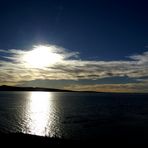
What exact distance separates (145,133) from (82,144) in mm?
26448

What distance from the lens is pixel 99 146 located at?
4244 centimetres

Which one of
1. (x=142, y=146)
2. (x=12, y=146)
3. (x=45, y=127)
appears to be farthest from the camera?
(x=45, y=127)

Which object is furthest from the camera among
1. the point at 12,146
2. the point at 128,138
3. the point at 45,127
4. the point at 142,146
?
the point at 45,127

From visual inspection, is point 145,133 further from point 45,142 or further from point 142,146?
point 45,142

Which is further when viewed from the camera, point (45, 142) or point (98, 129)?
point (98, 129)

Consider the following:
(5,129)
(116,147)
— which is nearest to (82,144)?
(116,147)

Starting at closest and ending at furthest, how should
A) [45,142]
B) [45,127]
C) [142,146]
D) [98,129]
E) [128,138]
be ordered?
[45,142] < [142,146] < [128,138] < [98,129] < [45,127]

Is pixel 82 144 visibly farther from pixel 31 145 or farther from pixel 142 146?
pixel 142 146

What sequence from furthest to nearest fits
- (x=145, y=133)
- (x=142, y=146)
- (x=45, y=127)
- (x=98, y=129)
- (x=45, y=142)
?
(x=45, y=127) < (x=98, y=129) < (x=145, y=133) < (x=142, y=146) < (x=45, y=142)

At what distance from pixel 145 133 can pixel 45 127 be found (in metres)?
33.1

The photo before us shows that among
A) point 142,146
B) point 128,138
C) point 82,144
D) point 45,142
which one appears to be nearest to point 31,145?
point 45,142

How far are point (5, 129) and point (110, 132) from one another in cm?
3233

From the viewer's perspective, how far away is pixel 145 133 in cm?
6153

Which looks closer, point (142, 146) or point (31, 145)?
point (31, 145)
